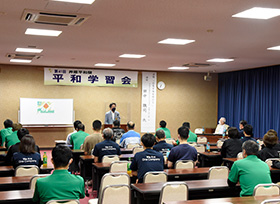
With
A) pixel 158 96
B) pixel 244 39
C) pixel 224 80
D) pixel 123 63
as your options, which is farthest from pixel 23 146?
pixel 224 80

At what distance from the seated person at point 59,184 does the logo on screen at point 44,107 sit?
33.7ft

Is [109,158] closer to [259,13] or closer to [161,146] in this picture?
[161,146]

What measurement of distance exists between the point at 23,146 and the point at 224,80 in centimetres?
1171

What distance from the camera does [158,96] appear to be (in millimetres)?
15398

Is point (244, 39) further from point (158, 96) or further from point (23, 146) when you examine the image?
point (158, 96)

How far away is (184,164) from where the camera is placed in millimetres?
5801

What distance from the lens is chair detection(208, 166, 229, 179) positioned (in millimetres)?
5371

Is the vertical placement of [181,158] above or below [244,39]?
below

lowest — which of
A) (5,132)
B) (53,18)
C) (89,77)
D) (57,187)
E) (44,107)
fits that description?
(57,187)

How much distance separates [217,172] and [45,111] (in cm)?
934

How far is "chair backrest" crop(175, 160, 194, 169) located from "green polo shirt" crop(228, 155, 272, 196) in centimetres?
144

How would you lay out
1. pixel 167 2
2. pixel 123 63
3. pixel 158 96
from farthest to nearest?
1. pixel 158 96
2. pixel 123 63
3. pixel 167 2

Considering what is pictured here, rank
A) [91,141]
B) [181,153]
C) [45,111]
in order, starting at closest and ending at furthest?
[181,153]
[91,141]
[45,111]

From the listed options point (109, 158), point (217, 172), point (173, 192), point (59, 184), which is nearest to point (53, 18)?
point (109, 158)
